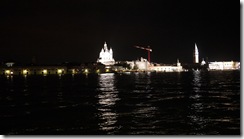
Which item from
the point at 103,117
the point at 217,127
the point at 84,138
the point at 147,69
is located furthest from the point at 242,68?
the point at 147,69

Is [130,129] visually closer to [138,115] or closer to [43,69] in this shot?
[138,115]

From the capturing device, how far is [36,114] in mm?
15891

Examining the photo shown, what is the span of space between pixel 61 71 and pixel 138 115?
141m

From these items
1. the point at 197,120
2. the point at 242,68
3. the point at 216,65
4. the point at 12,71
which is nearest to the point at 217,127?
the point at 197,120

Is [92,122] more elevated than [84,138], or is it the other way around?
[84,138]

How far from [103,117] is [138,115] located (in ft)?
5.39

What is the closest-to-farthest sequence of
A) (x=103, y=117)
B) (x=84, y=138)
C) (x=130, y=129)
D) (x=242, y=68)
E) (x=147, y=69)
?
1. (x=84, y=138)
2. (x=242, y=68)
3. (x=130, y=129)
4. (x=103, y=117)
5. (x=147, y=69)

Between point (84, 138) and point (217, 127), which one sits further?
point (217, 127)

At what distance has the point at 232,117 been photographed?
45.4 feet

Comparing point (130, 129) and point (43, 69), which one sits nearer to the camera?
point (130, 129)

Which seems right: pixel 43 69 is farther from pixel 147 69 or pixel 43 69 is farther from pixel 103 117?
pixel 103 117

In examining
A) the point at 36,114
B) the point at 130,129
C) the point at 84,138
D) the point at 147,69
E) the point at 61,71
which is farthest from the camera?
the point at 147,69

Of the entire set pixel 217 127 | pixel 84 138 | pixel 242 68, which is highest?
pixel 242 68

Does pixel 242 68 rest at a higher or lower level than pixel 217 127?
higher
